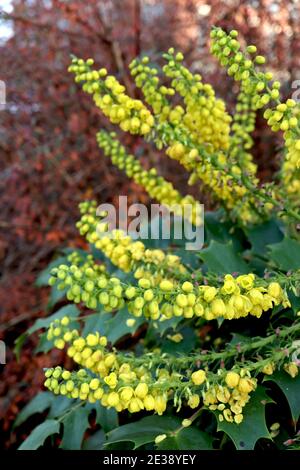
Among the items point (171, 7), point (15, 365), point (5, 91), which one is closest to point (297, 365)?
point (15, 365)

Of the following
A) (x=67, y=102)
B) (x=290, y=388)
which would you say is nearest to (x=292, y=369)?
(x=290, y=388)

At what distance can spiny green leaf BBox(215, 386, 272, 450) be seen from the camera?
40.9 inches

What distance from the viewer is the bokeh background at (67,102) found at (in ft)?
9.37

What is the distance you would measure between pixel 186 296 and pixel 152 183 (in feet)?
2.17

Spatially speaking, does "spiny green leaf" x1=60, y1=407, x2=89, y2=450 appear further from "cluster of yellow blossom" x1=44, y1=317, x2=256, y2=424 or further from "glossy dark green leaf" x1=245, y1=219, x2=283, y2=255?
"glossy dark green leaf" x1=245, y1=219, x2=283, y2=255

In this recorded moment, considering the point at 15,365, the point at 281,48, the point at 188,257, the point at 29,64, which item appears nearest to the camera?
the point at 188,257

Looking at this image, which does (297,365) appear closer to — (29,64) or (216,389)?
(216,389)

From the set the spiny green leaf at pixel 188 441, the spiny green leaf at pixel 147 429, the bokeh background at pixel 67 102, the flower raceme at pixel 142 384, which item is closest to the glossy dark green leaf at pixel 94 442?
the spiny green leaf at pixel 147 429

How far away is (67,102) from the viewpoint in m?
3.23

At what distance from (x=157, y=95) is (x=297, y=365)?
0.67m

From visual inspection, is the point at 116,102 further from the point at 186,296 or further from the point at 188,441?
the point at 188,441

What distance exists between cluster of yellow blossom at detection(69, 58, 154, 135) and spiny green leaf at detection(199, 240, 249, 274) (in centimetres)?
32

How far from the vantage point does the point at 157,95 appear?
4.20 feet

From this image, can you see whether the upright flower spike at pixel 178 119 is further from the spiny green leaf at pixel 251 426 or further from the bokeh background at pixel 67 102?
the bokeh background at pixel 67 102
